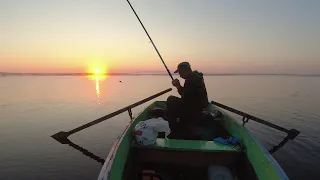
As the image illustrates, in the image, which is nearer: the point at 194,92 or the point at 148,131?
the point at 148,131

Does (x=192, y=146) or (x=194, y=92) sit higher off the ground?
(x=194, y=92)

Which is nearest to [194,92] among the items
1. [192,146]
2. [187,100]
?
[187,100]

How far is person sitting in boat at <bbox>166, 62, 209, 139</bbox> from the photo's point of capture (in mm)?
7301

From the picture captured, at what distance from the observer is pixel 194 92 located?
732 centimetres

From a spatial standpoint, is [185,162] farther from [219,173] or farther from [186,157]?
[219,173]

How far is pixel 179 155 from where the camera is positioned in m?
5.80

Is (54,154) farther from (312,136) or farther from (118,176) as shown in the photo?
(312,136)

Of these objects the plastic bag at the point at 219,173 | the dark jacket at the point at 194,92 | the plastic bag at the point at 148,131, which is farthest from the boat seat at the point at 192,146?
the dark jacket at the point at 194,92

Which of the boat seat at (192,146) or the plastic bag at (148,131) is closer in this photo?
the boat seat at (192,146)

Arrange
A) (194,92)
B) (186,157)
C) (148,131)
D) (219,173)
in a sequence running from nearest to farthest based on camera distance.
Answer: (219,173) → (186,157) → (148,131) → (194,92)

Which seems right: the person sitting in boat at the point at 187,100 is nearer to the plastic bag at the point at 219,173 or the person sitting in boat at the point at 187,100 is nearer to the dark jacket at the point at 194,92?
the dark jacket at the point at 194,92

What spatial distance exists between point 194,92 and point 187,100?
0.34m

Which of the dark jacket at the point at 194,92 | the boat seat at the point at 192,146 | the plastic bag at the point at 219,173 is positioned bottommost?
the plastic bag at the point at 219,173

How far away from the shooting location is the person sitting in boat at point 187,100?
287 inches
